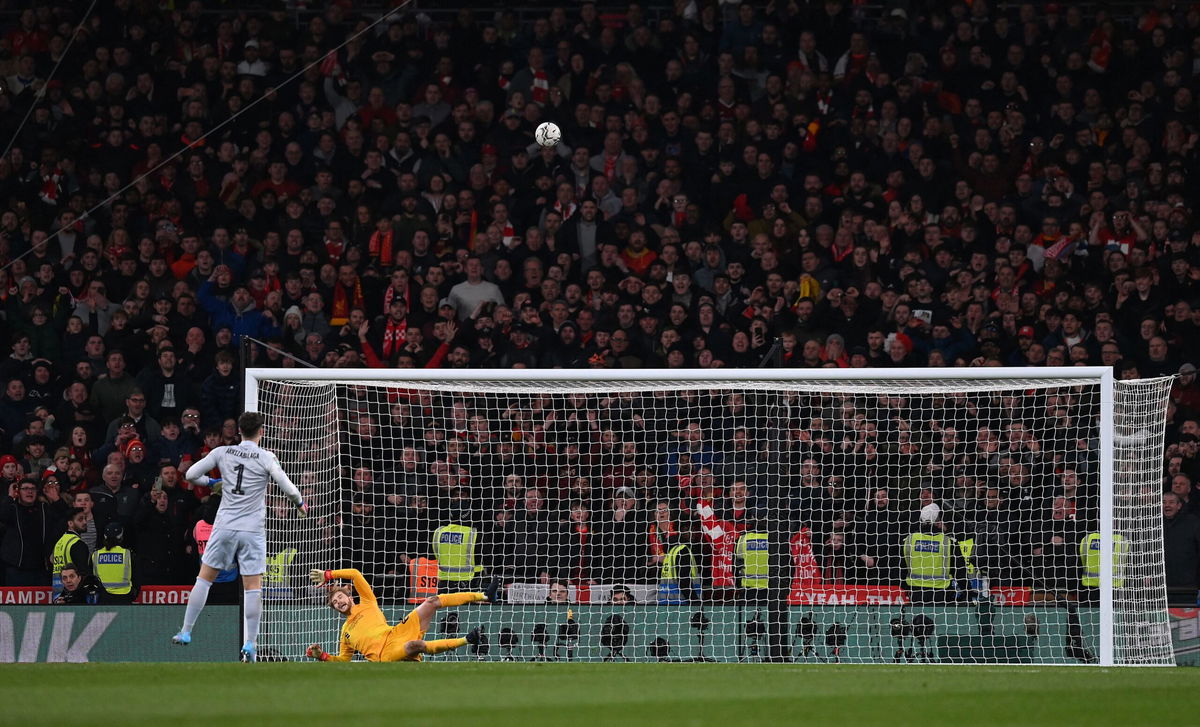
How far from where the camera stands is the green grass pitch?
790 cm

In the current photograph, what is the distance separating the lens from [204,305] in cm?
1698

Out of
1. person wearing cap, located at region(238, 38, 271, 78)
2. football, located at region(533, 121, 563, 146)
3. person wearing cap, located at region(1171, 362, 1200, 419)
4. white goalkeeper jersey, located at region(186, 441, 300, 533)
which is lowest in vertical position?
white goalkeeper jersey, located at region(186, 441, 300, 533)

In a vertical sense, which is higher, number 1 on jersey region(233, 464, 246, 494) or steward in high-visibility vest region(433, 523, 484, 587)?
number 1 on jersey region(233, 464, 246, 494)

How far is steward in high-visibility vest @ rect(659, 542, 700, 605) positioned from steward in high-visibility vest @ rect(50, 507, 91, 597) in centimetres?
513

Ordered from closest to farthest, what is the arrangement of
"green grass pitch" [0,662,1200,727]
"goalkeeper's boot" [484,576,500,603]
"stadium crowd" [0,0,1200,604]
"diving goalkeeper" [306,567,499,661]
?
"green grass pitch" [0,662,1200,727] → "diving goalkeeper" [306,567,499,661] → "goalkeeper's boot" [484,576,500,603] → "stadium crowd" [0,0,1200,604]

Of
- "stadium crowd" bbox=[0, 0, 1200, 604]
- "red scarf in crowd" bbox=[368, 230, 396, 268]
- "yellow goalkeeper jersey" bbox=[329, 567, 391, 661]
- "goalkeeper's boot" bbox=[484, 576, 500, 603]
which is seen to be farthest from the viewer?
"red scarf in crowd" bbox=[368, 230, 396, 268]

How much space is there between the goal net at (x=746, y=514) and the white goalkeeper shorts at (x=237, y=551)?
4.53 ft

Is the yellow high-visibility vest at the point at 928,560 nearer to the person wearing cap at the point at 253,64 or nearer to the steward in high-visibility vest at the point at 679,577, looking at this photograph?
the steward in high-visibility vest at the point at 679,577

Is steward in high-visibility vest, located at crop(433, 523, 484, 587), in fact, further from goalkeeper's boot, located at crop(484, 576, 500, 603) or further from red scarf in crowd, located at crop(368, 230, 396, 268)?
red scarf in crowd, located at crop(368, 230, 396, 268)

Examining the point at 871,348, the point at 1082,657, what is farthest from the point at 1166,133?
the point at 1082,657

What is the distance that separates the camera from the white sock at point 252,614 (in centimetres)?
1229

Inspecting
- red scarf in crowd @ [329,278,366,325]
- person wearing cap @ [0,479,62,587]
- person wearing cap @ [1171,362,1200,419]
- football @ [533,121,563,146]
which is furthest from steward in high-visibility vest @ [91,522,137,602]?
person wearing cap @ [1171,362,1200,419]

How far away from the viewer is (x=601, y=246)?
682 inches

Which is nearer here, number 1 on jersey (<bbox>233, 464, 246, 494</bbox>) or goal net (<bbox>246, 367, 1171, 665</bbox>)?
number 1 on jersey (<bbox>233, 464, 246, 494</bbox>)
